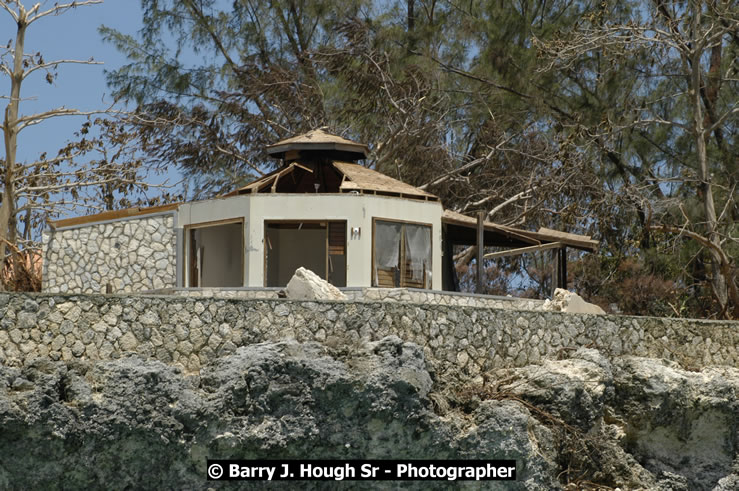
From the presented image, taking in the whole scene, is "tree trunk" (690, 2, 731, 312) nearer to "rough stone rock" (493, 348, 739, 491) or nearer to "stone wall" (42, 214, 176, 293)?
"rough stone rock" (493, 348, 739, 491)

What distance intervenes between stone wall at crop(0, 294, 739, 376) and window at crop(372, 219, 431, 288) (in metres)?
5.59

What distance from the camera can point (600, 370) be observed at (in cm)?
2155

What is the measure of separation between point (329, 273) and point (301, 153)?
4.43 m

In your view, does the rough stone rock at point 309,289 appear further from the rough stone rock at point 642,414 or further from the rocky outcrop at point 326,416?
the rough stone rock at point 642,414

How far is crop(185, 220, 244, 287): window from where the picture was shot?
89.9 feet

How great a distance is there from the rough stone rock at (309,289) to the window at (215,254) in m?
4.21

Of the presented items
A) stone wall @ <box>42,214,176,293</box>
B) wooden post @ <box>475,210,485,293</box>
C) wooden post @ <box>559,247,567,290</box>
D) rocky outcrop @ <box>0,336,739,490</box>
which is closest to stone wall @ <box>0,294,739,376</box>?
rocky outcrop @ <box>0,336,739,490</box>

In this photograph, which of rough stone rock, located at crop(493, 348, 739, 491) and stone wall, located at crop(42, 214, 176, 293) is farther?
stone wall, located at crop(42, 214, 176, 293)

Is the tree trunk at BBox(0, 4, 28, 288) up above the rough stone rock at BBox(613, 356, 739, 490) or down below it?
above

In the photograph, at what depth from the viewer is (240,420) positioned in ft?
60.5

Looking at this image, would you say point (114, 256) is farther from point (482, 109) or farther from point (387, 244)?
point (482, 109)

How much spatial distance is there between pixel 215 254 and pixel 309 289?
590cm

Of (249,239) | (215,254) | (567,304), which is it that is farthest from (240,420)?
(215,254)

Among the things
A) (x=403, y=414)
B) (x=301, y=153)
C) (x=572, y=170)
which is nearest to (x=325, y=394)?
(x=403, y=414)
